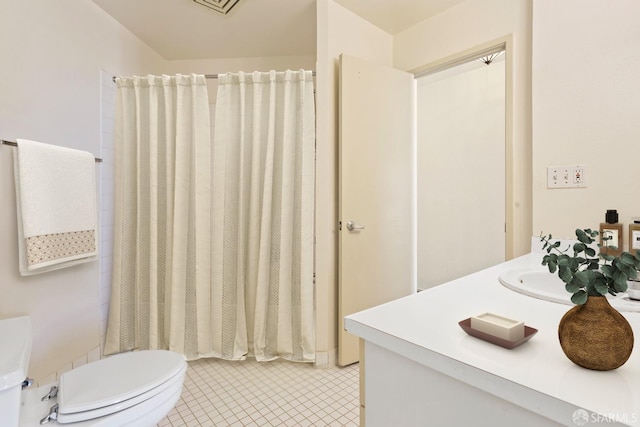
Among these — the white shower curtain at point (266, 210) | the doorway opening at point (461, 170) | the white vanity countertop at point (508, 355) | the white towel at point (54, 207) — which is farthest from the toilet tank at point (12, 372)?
the doorway opening at point (461, 170)

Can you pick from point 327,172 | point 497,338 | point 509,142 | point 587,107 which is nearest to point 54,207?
point 327,172

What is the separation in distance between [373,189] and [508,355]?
5.21 ft

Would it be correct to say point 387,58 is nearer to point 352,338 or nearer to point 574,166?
point 574,166

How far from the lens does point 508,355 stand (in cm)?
54

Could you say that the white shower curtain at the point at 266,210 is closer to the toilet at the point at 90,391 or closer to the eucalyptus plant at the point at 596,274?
the toilet at the point at 90,391

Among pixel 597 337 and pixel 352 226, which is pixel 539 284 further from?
pixel 352 226

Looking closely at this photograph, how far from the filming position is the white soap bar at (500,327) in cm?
56

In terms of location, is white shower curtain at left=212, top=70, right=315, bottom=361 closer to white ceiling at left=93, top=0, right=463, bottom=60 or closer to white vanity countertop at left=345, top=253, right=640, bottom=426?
white ceiling at left=93, top=0, right=463, bottom=60

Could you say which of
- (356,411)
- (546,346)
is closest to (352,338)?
(356,411)

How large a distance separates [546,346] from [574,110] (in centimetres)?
136

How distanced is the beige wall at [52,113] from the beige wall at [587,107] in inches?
101

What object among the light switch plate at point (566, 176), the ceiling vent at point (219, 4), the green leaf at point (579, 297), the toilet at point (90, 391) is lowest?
the toilet at point (90, 391)

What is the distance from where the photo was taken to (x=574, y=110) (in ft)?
4.66

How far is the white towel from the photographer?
1.45 metres
